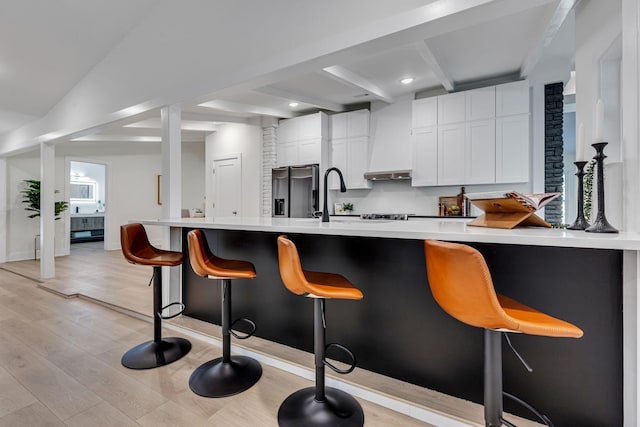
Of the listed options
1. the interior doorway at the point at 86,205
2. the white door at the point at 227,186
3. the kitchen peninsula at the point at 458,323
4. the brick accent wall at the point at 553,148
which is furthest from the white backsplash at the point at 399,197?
the interior doorway at the point at 86,205

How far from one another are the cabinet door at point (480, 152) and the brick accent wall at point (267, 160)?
3.25m

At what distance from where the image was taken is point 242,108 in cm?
472

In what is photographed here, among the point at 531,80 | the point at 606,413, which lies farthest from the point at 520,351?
the point at 531,80

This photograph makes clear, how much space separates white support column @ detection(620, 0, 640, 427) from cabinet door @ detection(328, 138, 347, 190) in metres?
4.04

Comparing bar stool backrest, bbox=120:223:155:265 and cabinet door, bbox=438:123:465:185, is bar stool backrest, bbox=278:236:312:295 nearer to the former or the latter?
Answer: bar stool backrest, bbox=120:223:155:265

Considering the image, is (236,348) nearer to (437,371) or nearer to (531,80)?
(437,371)

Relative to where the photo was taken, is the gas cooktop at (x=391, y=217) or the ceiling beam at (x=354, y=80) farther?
the gas cooktop at (x=391, y=217)

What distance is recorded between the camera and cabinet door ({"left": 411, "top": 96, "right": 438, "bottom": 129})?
4.52 metres

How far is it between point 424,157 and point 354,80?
1.55 m

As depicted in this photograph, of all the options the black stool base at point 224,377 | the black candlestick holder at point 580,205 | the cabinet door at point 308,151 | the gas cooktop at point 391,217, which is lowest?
the black stool base at point 224,377

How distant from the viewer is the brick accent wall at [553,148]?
402 cm

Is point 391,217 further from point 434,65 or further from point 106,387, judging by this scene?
point 106,387

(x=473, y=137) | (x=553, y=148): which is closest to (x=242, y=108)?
(x=473, y=137)

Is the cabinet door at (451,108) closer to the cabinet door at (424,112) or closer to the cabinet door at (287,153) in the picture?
the cabinet door at (424,112)
